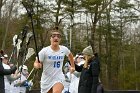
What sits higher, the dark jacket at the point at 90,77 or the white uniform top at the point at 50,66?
the white uniform top at the point at 50,66

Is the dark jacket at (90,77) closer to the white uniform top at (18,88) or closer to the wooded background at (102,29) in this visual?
the white uniform top at (18,88)

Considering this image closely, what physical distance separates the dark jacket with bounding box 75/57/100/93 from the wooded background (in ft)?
76.4

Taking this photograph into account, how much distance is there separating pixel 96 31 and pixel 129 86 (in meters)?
5.60

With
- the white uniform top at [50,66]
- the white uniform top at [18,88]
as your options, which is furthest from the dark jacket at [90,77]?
the white uniform top at [18,88]

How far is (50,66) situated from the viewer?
927 centimetres

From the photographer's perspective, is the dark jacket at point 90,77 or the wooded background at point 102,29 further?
the wooded background at point 102,29

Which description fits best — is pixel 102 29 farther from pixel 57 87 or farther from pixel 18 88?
pixel 57 87

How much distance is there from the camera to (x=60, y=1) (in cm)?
3550

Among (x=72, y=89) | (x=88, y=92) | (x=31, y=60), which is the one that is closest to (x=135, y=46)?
(x=31, y=60)

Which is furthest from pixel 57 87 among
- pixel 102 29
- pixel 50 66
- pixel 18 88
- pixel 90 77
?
pixel 102 29

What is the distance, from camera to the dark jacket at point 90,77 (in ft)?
35.4

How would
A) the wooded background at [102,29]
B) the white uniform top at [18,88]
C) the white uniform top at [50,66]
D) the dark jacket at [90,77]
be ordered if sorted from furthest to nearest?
the wooded background at [102,29], the white uniform top at [18,88], the dark jacket at [90,77], the white uniform top at [50,66]

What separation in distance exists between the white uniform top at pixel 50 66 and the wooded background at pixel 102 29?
81.9 feet

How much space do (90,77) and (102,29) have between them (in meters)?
27.4
